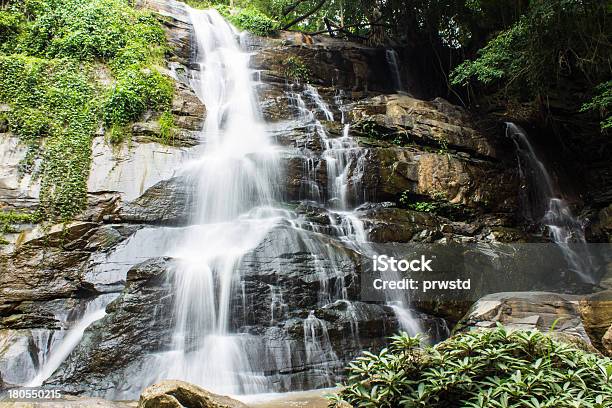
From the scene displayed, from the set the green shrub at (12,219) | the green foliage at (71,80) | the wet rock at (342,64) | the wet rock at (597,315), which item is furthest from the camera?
the wet rock at (342,64)

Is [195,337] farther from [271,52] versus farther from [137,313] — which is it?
[271,52]

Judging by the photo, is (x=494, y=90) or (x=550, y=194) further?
(x=494, y=90)

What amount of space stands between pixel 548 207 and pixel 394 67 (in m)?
7.66

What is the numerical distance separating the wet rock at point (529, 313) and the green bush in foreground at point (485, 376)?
9.37 ft

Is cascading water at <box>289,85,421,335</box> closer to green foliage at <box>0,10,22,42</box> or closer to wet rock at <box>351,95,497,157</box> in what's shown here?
wet rock at <box>351,95,497,157</box>

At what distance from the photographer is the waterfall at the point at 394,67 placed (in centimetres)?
1679

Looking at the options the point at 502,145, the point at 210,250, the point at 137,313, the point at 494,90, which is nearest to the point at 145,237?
the point at 210,250

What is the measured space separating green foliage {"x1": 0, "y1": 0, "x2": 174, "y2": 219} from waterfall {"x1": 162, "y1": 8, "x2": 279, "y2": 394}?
1.60 m

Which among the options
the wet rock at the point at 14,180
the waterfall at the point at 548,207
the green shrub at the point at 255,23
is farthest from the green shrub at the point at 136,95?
the waterfall at the point at 548,207

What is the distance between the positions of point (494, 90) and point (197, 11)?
34.3 feet

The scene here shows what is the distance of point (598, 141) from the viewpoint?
44.1ft

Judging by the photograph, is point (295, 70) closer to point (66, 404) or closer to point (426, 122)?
point (426, 122)

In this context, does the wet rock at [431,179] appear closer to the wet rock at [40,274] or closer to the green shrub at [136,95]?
the green shrub at [136,95]

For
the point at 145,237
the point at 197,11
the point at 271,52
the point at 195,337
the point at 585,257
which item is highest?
the point at 197,11
